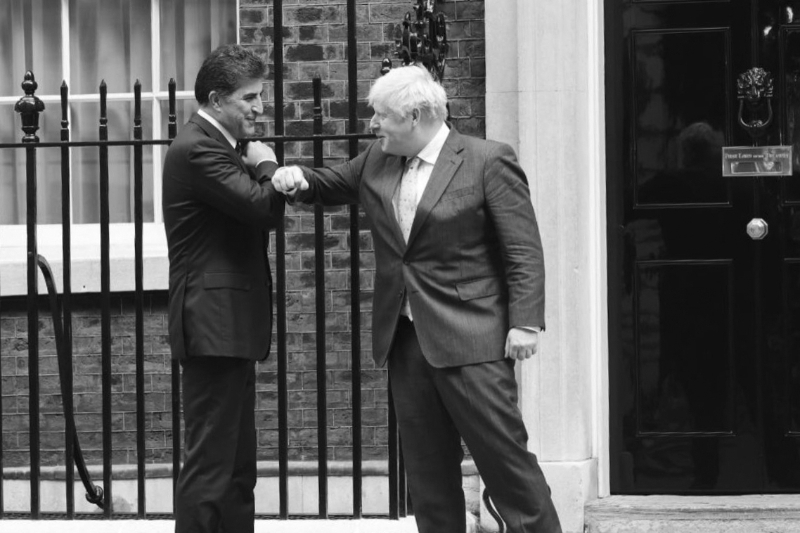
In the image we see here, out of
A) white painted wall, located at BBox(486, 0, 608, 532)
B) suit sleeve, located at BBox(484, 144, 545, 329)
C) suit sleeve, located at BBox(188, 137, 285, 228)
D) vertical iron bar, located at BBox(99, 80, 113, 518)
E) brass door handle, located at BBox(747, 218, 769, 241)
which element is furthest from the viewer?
brass door handle, located at BBox(747, 218, 769, 241)

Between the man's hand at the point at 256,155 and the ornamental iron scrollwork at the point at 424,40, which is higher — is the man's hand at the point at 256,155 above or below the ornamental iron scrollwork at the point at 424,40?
below

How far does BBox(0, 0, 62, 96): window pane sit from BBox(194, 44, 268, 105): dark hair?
102 inches

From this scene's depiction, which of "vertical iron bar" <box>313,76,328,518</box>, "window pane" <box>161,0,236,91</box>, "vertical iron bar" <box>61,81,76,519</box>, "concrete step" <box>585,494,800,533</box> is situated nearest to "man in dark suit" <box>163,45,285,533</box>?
"vertical iron bar" <box>313,76,328,518</box>

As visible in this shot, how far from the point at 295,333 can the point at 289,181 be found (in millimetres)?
2025

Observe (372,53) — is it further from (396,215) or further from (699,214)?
(396,215)

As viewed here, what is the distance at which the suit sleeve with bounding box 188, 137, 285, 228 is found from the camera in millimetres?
4738

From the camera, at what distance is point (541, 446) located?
6.24 meters

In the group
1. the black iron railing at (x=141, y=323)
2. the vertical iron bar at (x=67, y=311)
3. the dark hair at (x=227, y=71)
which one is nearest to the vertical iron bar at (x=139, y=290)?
the black iron railing at (x=141, y=323)

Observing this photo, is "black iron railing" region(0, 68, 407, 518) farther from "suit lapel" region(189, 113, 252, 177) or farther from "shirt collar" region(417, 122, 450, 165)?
"shirt collar" region(417, 122, 450, 165)

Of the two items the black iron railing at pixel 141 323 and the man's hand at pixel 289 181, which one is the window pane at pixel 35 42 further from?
the man's hand at pixel 289 181

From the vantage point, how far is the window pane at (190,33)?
7.09m

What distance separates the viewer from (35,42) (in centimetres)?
723

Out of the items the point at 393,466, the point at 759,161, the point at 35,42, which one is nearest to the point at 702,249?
the point at 759,161

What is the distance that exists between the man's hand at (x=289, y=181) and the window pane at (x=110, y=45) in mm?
2542
